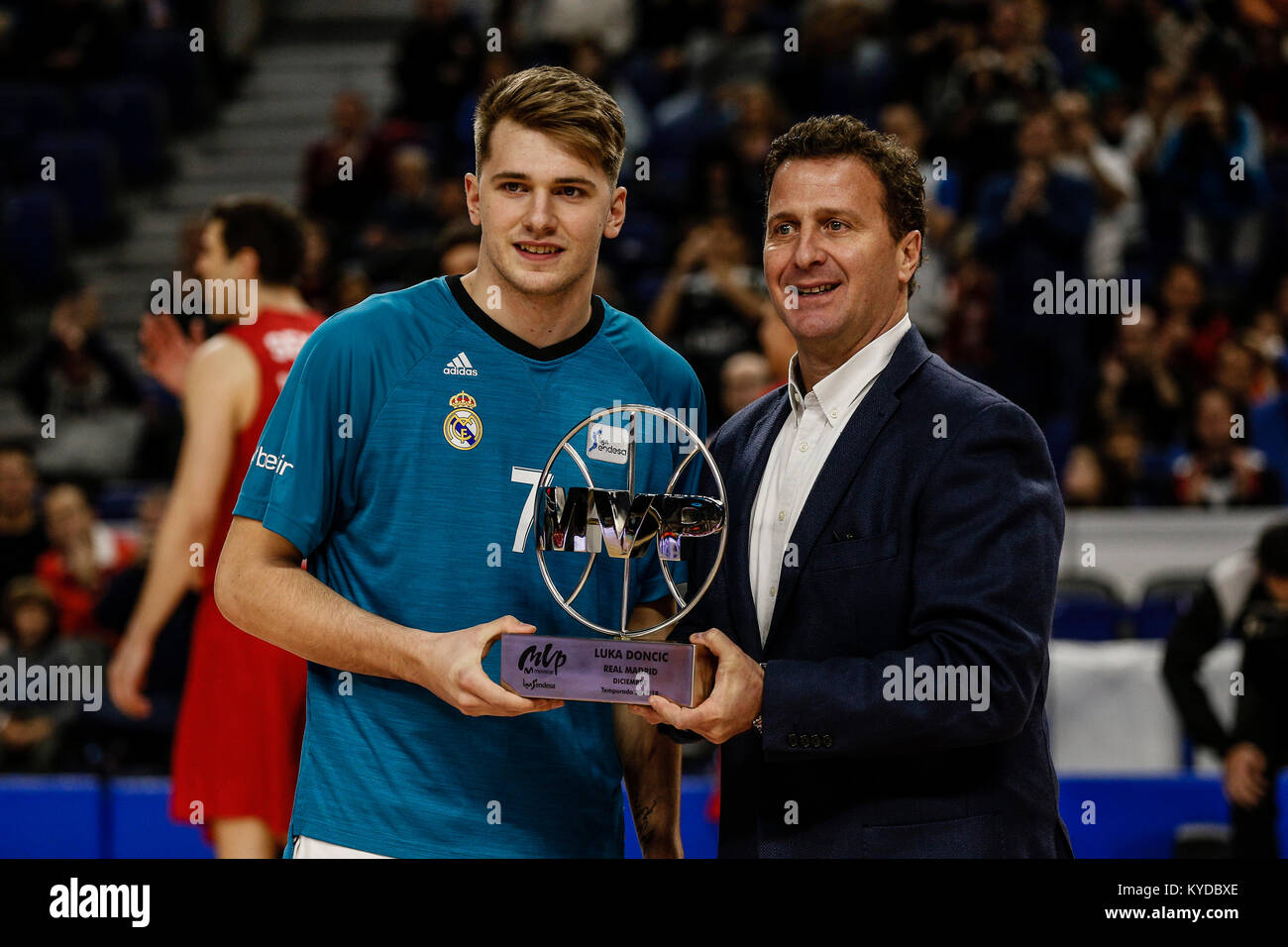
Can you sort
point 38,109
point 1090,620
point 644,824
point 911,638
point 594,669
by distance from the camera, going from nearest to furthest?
1. point 594,669
2. point 911,638
3. point 644,824
4. point 1090,620
5. point 38,109

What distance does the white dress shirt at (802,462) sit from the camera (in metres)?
2.39

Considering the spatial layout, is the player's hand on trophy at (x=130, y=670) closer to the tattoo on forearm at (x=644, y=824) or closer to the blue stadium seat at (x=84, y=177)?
the tattoo on forearm at (x=644, y=824)

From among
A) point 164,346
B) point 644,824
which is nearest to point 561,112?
point 644,824

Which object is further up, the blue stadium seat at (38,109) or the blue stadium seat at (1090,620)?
the blue stadium seat at (38,109)

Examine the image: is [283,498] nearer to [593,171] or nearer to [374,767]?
[374,767]

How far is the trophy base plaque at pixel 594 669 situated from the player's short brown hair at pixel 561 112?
0.81 meters

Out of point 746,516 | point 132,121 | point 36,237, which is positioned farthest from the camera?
point 132,121

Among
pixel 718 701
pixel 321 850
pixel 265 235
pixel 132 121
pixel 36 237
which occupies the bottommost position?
pixel 321 850

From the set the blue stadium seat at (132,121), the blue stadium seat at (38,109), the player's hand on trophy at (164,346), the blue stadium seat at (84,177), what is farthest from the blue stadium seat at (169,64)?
the player's hand on trophy at (164,346)

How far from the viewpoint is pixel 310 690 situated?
247 centimetres

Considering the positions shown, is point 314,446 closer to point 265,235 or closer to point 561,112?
point 561,112

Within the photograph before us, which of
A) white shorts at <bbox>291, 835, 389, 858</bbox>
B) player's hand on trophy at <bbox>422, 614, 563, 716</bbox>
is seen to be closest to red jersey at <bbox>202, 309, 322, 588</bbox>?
white shorts at <bbox>291, 835, 389, 858</bbox>

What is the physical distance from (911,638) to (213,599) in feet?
7.46

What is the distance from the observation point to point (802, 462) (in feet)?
7.96
